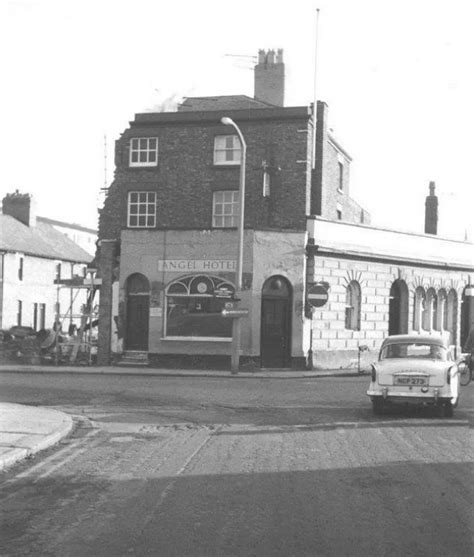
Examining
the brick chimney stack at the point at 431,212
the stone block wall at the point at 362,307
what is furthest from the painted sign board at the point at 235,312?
the brick chimney stack at the point at 431,212

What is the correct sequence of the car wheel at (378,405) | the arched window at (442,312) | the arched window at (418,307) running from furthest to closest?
the arched window at (442,312)
the arched window at (418,307)
the car wheel at (378,405)

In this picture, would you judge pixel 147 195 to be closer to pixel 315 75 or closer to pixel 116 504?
pixel 315 75

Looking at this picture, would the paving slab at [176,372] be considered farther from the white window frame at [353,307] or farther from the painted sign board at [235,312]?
the white window frame at [353,307]

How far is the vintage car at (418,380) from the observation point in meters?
15.8

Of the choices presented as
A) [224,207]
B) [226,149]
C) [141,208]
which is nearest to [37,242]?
[141,208]

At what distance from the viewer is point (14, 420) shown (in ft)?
45.2

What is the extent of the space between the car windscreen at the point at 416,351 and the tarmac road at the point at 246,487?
122 centimetres

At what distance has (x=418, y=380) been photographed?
625 inches

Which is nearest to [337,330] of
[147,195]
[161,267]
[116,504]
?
[161,267]

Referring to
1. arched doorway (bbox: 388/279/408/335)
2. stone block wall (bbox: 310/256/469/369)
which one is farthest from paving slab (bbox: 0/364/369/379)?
arched doorway (bbox: 388/279/408/335)

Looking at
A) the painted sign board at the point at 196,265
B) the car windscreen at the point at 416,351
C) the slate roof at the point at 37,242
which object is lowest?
the car windscreen at the point at 416,351

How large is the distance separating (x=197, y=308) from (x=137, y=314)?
2.55 m

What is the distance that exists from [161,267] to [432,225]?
1770 centimetres

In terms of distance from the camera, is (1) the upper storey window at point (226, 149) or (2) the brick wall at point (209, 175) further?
(1) the upper storey window at point (226, 149)
